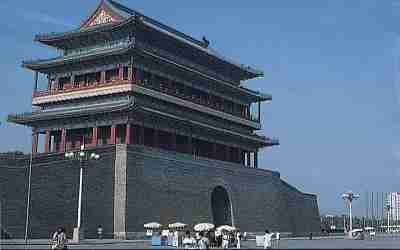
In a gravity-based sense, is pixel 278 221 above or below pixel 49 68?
below

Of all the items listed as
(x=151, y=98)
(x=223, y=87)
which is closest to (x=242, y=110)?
(x=223, y=87)

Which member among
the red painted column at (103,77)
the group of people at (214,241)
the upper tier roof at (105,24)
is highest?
the upper tier roof at (105,24)

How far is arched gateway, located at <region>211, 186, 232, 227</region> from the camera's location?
62.0 m

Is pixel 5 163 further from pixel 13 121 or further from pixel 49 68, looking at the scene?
pixel 49 68

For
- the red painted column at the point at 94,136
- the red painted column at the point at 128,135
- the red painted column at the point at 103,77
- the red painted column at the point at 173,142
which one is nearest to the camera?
the red painted column at the point at 128,135

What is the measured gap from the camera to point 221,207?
62812 millimetres

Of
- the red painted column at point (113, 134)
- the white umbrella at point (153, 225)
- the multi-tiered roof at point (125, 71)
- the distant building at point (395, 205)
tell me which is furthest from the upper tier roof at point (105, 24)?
the distant building at point (395, 205)

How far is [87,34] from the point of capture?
59219 millimetres

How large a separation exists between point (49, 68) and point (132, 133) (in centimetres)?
1270

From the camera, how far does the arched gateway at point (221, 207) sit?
6200 centimetres

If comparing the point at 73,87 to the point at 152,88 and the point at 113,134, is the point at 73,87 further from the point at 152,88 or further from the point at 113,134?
the point at 152,88

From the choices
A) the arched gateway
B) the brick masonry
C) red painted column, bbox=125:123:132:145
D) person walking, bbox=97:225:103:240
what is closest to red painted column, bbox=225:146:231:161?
the arched gateway

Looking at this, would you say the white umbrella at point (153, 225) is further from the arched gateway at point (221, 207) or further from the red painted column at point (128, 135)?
the arched gateway at point (221, 207)

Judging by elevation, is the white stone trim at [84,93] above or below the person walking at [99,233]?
above
